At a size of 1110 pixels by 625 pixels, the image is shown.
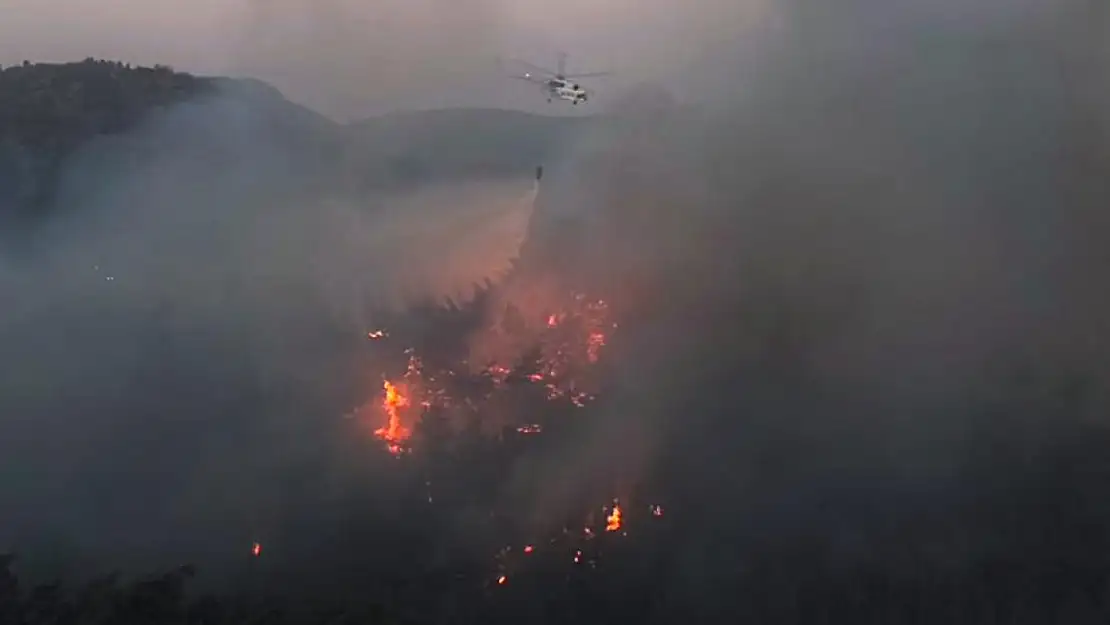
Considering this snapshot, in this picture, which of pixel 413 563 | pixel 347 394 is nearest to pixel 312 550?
pixel 413 563

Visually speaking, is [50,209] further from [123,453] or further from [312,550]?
[312,550]

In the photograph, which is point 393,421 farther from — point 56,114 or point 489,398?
point 56,114

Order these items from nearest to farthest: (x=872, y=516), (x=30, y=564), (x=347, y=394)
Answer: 1. (x=30, y=564)
2. (x=872, y=516)
3. (x=347, y=394)

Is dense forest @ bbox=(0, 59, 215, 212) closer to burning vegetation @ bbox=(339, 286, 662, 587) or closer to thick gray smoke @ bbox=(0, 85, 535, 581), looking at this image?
thick gray smoke @ bbox=(0, 85, 535, 581)

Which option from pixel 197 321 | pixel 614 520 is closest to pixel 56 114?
pixel 197 321

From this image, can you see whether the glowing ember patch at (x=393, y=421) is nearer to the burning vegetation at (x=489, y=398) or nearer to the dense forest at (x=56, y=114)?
the burning vegetation at (x=489, y=398)

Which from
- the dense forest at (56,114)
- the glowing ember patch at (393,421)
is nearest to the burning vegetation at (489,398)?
the glowing ember patch at (393,421)
